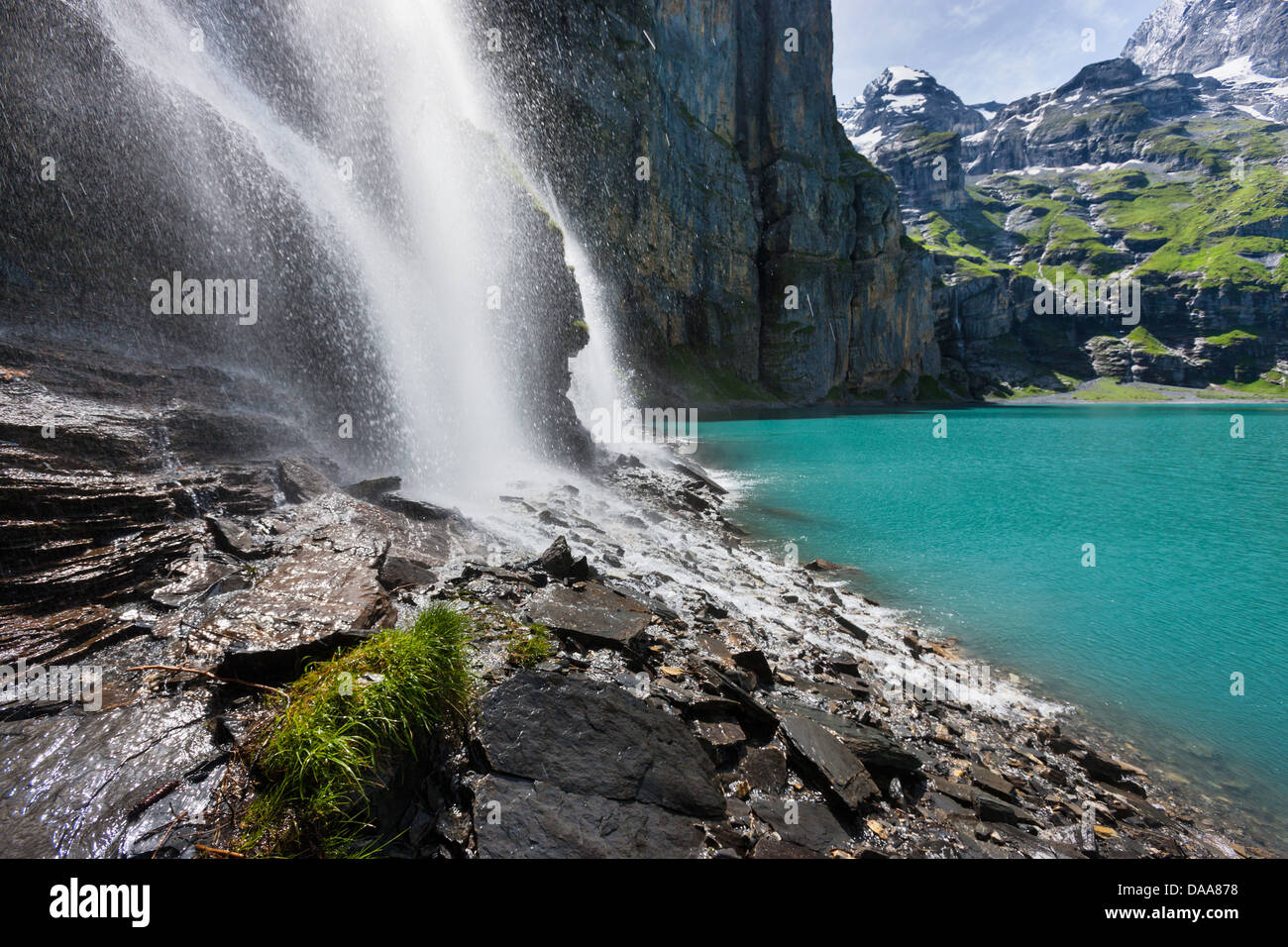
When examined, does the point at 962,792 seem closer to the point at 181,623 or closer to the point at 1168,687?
the point at 1168,687

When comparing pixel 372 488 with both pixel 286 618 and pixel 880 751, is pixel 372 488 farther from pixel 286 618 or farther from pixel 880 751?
pixel 880 751

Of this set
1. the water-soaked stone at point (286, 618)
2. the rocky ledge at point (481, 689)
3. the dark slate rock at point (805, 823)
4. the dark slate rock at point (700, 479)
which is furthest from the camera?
the dark slate rock at point (700, 479)

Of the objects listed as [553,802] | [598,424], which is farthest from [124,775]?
[598,424]

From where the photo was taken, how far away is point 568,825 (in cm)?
438

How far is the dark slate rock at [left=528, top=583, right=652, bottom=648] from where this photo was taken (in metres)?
7.41

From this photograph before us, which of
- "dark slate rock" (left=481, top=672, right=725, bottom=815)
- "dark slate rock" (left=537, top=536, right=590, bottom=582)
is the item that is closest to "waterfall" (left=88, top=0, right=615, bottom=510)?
"dark slate rock" (left=537, top=536, right=590, bottom=582)

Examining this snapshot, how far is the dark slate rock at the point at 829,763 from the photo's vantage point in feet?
18.9

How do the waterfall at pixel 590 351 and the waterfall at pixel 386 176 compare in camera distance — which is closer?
the waterfall at pixel 386 176

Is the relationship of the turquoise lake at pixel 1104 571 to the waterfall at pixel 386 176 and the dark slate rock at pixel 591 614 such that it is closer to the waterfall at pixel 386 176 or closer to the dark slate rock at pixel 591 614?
the dark slate rock at pixel 591 614

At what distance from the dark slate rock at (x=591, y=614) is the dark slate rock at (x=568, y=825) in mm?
2737

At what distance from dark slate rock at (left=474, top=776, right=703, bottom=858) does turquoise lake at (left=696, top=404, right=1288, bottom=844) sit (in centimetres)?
983

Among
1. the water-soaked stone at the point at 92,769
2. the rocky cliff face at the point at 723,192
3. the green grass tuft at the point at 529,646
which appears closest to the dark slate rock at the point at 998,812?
the green grass tuft at the point at 529,646

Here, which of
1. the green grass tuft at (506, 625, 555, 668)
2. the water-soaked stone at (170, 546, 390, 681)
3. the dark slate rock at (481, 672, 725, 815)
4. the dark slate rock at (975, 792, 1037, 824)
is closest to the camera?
the dark slate rock at (481, 672, 725, 815)

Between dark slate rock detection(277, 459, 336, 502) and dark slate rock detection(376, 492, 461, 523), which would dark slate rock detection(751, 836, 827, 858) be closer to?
dark slate rock detection(376, 492, 461, 523)
